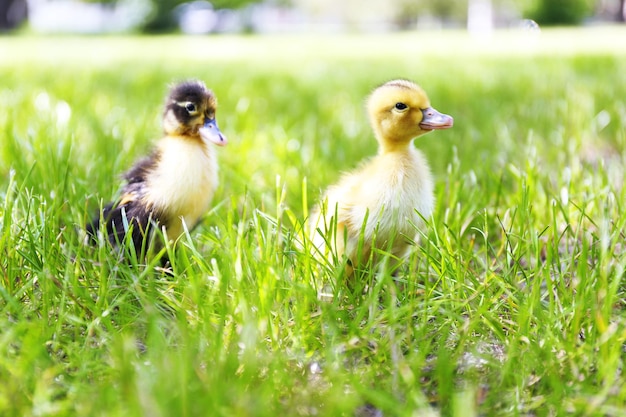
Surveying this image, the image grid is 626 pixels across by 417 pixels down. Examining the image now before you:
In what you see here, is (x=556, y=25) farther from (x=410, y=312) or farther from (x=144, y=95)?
(x=410, y=312)

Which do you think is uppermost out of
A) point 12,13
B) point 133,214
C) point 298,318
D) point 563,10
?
point 12,13

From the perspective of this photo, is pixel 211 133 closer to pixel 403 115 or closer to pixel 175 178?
pixel 175 178

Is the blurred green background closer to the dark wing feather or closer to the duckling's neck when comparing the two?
the duckling's neck

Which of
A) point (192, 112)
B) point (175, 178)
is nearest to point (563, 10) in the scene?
point (192, 112)

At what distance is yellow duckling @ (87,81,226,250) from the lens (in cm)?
240

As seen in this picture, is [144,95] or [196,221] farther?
[144,95]

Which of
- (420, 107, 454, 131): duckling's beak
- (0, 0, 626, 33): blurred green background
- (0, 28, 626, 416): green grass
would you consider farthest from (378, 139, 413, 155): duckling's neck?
(0, 0, 626, 33): blurred green background

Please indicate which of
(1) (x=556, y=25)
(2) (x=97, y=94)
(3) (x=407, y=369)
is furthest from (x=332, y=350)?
(1) (x=556, y=25)

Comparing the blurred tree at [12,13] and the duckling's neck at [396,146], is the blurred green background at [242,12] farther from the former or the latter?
the duckling's neck at [396,146]

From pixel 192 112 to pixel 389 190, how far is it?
77 cm

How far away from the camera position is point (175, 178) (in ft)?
7.95

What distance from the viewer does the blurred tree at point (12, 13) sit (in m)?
30.1

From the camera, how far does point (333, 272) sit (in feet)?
6.73

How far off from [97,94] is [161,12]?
25.2 metres
